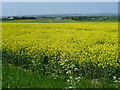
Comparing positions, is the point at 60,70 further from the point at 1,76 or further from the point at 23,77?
the point at 1,76

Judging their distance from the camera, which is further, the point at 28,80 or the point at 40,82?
the point at 28,80

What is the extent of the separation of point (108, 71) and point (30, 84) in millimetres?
2061

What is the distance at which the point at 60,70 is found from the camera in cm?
688

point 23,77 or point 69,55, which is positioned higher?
point 69,55

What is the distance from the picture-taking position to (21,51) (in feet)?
29.4

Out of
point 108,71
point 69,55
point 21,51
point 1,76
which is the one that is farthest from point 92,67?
point 21,51

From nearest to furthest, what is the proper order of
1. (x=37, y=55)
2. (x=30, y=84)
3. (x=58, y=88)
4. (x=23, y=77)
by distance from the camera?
(x=58, y=88) → (x=30, y=84) → (x=23, y=77) → (x=37, y=55)

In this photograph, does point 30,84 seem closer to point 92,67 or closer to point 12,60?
point 92,67

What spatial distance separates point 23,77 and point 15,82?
56 cm

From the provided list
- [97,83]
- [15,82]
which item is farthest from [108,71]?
[15,82]

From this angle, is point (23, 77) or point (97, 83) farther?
point (23, 77)

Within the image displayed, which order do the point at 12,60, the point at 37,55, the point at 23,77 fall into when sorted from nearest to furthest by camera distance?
the point at 23,77 → the point at 37,55 → the point at 12,60

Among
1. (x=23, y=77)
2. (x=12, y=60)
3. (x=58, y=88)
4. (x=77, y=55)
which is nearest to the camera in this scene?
(x=58, y=88)

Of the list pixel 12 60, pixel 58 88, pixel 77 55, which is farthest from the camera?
pixel 12 60
